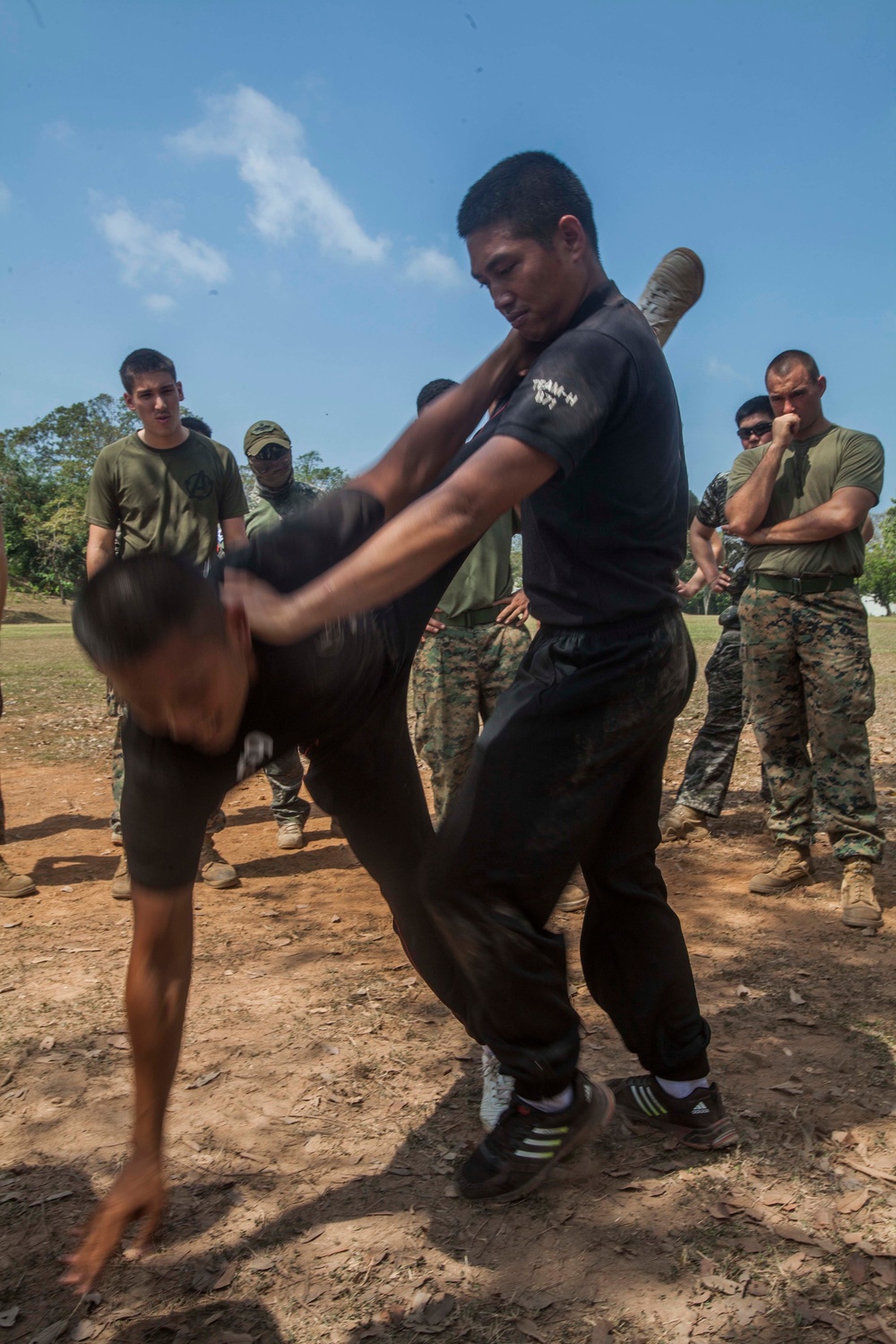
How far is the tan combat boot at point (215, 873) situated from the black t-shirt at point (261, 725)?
10.2ft

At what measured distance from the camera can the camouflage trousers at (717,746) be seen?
5879 millimetres

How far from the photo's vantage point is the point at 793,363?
15.9 ft

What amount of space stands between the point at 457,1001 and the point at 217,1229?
2.76 feet

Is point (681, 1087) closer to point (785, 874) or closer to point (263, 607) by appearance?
point (263, 607)

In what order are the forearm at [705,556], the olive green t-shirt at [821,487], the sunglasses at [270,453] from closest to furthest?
the olive green t-shirt at [821,487]
the sunglasses at [270,453]
the forearm at [705,556]

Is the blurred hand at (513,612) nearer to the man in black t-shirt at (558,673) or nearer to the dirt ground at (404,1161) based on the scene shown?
the dirt ground at (404,1161)

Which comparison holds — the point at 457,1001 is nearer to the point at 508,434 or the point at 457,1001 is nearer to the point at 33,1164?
the point at 33,1164

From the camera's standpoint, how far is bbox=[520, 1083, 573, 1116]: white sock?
2537 millimetres

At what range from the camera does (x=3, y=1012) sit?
12.3ft

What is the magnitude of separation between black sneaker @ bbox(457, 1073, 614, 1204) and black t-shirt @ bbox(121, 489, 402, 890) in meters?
1.11

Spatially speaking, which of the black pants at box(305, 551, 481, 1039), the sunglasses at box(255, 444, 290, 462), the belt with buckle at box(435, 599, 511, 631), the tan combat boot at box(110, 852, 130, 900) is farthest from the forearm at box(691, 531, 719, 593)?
the black pants at box(305, 551, 481, 1039)

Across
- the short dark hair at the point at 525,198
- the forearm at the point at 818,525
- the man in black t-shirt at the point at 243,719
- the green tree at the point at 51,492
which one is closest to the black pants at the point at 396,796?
the man in black t-shirt at the point at 243,719

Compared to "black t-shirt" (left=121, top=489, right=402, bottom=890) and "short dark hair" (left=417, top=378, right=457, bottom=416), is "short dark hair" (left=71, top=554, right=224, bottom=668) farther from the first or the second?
"short dark hair" (left=417, top=378, right=457, bottom=416)

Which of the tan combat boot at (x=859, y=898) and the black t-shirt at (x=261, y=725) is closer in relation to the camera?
the black t-shirt at (x=261, y=725)
